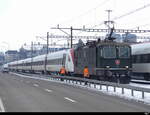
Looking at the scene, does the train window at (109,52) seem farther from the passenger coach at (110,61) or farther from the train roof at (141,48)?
the train roof at (141,48)

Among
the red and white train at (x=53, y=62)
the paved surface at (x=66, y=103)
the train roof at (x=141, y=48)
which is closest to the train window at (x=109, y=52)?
the train roof at (x=141, y=48)

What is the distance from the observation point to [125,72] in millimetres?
32188

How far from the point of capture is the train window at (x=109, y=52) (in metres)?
32.8

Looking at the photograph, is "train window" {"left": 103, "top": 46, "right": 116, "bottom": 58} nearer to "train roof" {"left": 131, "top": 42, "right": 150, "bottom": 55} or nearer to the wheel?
"train roof" {"left": 131, "top": 42, "right": 150, "bottom": 55}

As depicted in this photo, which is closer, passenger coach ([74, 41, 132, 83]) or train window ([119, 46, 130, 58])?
passenger coach ([74, 41, 132, 83])

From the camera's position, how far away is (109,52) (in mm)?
33031

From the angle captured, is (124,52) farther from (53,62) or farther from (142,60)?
(53,62)

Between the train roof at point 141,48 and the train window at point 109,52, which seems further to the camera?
the train roof at point 141,48

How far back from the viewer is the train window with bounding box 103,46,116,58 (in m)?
32.8

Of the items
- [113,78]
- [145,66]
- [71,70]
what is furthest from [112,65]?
[71,70]

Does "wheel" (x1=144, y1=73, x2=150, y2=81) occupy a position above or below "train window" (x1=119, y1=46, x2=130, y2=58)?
below

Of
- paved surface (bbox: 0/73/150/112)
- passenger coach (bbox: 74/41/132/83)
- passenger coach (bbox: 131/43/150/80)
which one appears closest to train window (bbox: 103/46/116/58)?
passenger coach (bbox: 74/41/132/83)

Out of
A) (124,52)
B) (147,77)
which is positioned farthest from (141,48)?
(124,52)

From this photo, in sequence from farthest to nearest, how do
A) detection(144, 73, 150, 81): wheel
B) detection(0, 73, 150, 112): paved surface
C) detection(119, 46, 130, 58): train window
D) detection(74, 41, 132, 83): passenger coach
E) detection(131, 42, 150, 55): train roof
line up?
detection(131, 42, 150, 55): train roof
detection(144, 73, 150, 81): wheel
detection(119, 46, 130, 58): train window
detection(74, 41, 132, 83): passenger coach
detection(0, 73, 150, 112): paved surface
